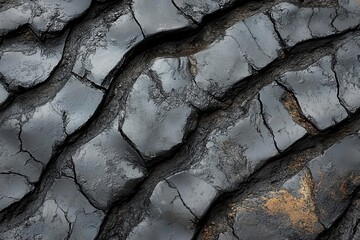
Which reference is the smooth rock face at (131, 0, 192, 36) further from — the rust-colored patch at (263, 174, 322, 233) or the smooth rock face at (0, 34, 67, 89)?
the rust-colored patch at (263, 174, 322, 233)

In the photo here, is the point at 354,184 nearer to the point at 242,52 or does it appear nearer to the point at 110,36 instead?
the point at 242,52

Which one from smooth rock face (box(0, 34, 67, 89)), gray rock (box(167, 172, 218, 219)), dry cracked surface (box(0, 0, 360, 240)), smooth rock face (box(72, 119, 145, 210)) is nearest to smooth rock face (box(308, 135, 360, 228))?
dry cracked surface (box(0, 0, 360, 240))

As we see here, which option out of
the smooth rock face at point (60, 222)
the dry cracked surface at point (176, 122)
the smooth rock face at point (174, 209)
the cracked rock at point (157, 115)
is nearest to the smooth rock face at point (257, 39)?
the dry cracked surface at point (176, 122)

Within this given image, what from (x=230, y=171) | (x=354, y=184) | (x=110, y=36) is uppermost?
(x=110, y=36)

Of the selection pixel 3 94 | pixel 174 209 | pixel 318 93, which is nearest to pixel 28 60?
pixel 3 94

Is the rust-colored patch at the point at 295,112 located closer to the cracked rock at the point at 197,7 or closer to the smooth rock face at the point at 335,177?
the smooth rock face at the point at 335,177

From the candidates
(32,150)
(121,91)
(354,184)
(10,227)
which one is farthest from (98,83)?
(354,184)
